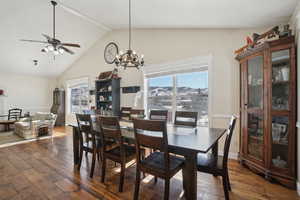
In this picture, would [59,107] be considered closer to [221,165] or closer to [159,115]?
[159,115]

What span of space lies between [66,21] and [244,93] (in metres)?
4.93

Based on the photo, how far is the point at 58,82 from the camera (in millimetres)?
7395

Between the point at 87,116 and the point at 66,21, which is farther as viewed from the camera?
the point at 66,21

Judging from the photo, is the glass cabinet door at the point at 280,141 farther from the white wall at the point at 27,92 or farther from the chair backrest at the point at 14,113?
the white wall at the point at 27,92

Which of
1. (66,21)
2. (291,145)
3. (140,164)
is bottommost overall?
(140,164)

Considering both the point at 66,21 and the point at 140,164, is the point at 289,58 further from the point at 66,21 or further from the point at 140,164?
the point at 66,21

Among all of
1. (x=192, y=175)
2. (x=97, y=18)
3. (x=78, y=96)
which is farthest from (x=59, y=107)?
(x=192, y=175)

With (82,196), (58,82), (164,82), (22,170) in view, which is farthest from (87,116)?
(58,82)

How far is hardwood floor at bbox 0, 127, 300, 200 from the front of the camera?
1820 millimetres

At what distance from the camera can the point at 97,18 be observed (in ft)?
12.8

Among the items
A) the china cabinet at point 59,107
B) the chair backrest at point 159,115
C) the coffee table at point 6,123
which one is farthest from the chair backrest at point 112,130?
the china cabinet at point 59,107

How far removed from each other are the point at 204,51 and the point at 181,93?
109 centimetres

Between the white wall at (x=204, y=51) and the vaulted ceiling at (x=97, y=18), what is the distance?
0.67 ft

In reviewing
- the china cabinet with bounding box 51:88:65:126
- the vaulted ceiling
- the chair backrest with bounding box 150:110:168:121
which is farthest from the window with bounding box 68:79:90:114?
the chair backrest with bounding box 150:110:168:121
